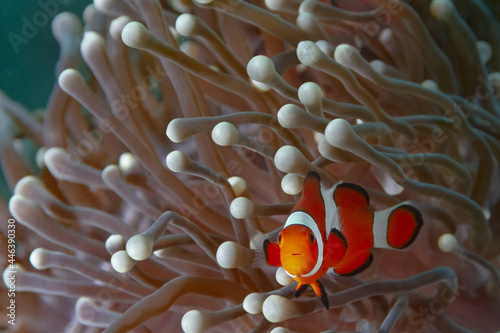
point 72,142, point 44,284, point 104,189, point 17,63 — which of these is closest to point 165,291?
point 44,284

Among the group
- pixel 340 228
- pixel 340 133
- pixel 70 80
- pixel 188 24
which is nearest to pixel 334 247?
pixel 340 228

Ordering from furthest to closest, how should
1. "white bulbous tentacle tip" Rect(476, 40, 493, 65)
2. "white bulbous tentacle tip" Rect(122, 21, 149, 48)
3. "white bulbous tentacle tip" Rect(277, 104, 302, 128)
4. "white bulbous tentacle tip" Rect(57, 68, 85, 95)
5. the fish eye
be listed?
"white bulbous tentacle tip" Rect(476, 40, 493, 65) < "white bulbous tentacle tip" Rect(57, 68, 85, 95) < "white bulbous tentacle tip" Rect(122, 21, 149, 48) < "white bulbous tentacle tip" Rect(277, 104, 302, 128) < the fish eye

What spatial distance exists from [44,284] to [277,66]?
0.53 m

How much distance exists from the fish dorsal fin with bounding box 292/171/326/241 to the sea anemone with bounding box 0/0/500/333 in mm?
50

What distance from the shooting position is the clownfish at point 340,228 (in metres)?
0.56

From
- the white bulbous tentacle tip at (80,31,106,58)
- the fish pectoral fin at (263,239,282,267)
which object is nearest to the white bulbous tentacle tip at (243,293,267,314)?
the fish pectoral fin at (263,239,282,267)

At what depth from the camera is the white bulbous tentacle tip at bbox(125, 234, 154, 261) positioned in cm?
65

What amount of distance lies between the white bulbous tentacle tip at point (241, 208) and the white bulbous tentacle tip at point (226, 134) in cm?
8

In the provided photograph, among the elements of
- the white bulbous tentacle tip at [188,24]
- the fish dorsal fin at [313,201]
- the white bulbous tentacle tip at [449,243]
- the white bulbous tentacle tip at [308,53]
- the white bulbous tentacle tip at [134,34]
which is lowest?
the white bulbous tentacle tip at [449,243]

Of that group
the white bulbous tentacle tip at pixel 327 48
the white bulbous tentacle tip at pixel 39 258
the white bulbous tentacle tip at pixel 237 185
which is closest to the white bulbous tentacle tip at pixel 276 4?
the white bulbous tentacle tip at pixel 327 48

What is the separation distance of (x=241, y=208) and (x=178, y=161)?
0.11 metres

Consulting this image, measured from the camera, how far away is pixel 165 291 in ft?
2.35

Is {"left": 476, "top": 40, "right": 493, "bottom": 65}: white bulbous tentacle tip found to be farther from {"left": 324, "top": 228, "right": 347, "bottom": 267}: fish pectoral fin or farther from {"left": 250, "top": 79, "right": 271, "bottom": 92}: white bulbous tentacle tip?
{"left": 324, "top": 228, "right": 347, "bottom": 267}: fish pectoral fin

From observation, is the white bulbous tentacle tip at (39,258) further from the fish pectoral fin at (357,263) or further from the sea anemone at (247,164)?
the fish pectoral fin at (357,263)
